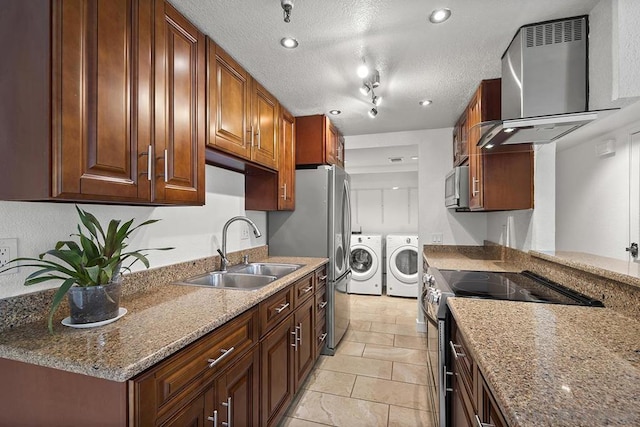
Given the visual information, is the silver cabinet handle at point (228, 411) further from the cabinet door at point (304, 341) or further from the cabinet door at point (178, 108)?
the cabinet door at point (178, 108)

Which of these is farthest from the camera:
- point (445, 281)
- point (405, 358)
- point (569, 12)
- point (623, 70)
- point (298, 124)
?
point (298, 124)

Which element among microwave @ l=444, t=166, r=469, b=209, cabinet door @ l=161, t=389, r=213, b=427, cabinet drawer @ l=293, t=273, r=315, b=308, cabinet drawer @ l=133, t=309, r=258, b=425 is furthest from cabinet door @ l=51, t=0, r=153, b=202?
microwave @ l=444, t=166, r=469, b=209

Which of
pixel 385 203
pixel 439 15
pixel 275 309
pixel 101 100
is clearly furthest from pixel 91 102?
pixel 385 203

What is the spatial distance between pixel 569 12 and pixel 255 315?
2.09 metres

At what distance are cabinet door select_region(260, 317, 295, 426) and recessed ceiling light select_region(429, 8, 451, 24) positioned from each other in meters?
1.79

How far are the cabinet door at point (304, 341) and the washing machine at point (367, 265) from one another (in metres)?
2.43

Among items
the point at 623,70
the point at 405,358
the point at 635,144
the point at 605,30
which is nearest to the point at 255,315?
the point at 405,358

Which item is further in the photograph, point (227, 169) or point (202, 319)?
point (227, 169)

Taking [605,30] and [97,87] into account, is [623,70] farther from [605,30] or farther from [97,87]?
[97,87]

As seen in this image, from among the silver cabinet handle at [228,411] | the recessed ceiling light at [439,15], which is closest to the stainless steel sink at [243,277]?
the silver cabinet handle at [228,411]

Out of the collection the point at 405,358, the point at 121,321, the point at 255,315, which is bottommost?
the point at 405,358

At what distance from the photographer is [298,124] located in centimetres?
281

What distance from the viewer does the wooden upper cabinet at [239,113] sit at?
1.61 meters

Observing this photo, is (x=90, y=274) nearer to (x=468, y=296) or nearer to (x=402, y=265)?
(x=468, y=296)
